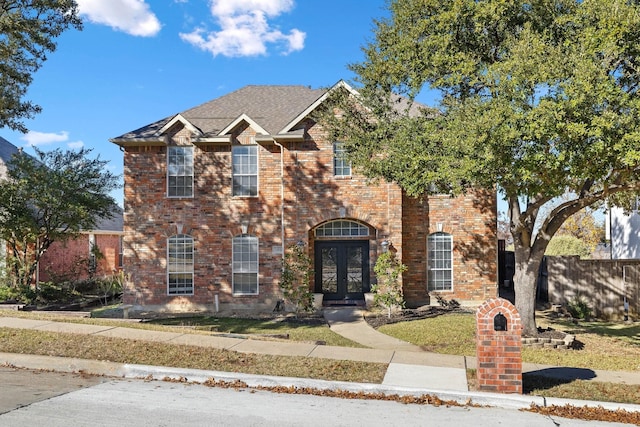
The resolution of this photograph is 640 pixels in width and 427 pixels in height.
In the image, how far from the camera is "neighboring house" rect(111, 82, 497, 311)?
747 inches

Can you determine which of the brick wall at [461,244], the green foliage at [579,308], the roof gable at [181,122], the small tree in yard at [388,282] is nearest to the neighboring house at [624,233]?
the green foliage at [579,308]

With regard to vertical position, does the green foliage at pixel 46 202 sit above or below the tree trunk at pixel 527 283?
above

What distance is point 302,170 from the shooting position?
18.7 metres

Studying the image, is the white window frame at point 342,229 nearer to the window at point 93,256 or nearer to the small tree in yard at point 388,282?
the small tree in yard at point 388,282

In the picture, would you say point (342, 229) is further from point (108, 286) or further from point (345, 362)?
point (108, 286)

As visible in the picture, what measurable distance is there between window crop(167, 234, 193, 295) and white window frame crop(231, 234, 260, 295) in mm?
1697

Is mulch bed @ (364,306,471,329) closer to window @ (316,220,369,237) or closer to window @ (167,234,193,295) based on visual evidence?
window @ (316,220,369,237)

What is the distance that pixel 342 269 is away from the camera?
19234 millimetres

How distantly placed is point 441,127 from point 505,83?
105 inches

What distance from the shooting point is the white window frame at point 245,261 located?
62.3ft

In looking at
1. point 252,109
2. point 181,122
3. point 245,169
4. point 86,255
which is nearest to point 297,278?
point 245,169

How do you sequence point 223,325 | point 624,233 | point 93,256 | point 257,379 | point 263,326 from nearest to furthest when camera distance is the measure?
point 257,379
point 263,326
point 223,325
point 624,233
point 93,256

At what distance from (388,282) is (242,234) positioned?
5.75m

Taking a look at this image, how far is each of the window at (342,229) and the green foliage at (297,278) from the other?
121 cm
